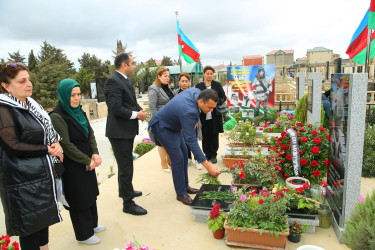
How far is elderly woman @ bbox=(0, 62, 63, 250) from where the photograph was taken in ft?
6.36

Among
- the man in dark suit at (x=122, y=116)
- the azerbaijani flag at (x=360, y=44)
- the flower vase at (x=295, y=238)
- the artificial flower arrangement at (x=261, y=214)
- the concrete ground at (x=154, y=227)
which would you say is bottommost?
the concrete ground at (x=154, y=227)

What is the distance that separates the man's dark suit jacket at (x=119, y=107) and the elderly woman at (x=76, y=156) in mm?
436

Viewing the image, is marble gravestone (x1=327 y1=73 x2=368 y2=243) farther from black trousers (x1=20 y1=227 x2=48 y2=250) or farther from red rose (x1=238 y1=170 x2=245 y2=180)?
black trousers (x1=20 y1=227 x2=48 y2=250)

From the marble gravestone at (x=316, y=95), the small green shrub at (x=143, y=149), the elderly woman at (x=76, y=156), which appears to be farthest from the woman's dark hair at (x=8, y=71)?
the small green shrub at (x=143, y=149)

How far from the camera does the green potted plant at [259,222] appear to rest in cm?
249

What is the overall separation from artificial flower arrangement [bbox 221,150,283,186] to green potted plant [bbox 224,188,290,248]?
2.46ft

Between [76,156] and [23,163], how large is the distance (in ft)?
1.69

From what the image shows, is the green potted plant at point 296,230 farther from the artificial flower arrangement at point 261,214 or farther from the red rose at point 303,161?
the red rose at point 303,161

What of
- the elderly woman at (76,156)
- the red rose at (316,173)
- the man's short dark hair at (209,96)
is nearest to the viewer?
the elderly woman at (76,156)

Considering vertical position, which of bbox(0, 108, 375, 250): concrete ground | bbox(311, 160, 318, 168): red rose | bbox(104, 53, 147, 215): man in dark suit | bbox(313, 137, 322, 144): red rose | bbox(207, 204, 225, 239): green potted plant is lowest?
bbox(0, 108, 375, 250): concrete ground

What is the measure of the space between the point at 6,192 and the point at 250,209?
2.12 meters

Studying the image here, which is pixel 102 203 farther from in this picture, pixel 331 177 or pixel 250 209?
pixel 331 177

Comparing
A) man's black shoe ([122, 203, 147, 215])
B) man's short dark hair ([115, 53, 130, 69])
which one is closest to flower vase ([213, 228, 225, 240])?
man's black shoe ([122, 203, 147, 215])

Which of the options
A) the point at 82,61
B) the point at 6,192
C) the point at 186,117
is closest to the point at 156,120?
the point at 186,117
